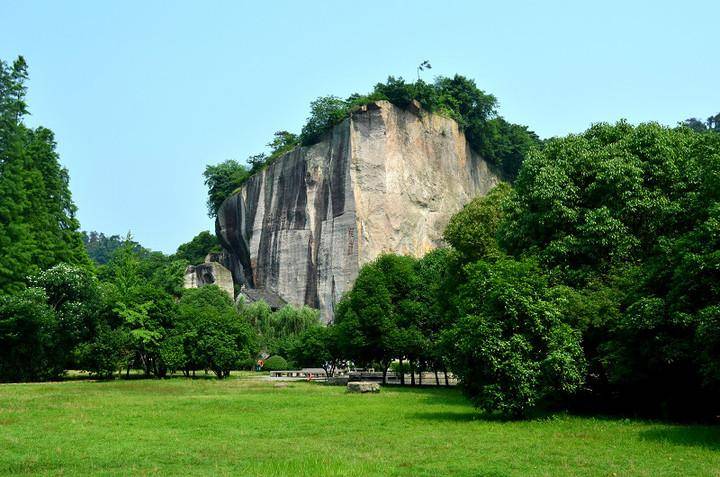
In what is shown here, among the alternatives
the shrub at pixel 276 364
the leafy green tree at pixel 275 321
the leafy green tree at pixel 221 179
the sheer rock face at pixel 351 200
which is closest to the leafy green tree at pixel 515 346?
the shrub at pixel 276 364

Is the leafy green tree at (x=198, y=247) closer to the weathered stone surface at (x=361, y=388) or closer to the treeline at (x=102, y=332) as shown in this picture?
the treeline at (x=102, y=332)

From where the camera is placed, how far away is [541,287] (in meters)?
22.2

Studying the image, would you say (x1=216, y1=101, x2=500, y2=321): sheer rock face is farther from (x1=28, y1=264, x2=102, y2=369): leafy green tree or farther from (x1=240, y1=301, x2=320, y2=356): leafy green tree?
(x1=28, y1=264, x2=102, y2=369): leafy green tree

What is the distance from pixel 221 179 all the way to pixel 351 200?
3253cm

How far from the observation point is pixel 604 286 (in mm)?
23609

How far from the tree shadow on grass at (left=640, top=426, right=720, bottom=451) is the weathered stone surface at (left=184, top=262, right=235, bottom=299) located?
74.3 metres

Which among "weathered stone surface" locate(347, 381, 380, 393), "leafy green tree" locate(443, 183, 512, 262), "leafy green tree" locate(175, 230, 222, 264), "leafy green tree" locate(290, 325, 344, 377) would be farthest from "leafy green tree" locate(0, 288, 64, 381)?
"leafy green tree" locate(175, 230, 222, 264)

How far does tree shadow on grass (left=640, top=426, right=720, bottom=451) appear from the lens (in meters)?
15.9

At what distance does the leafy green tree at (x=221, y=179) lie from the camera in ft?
333

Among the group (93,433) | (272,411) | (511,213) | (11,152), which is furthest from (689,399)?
(11,152)

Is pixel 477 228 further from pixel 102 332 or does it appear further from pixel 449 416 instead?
pixel 102 332

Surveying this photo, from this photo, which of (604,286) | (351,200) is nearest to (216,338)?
(604,286)

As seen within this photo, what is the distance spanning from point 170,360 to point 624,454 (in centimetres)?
3586

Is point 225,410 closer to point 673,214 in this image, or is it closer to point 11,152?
point 673,214
